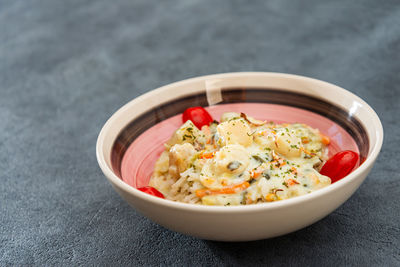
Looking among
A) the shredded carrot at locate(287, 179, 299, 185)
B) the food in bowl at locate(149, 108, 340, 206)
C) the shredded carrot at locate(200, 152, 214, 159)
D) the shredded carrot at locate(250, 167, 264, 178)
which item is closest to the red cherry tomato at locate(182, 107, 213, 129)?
the food in bowl at locate(149, 108, 340, 206)

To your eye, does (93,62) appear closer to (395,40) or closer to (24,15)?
(24,15)

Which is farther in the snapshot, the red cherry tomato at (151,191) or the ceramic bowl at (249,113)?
the red cherry tomato at (151,191)

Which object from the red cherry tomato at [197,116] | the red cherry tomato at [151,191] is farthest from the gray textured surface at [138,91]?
the red cherry tomato at [197,116]

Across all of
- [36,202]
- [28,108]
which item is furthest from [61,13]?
[36,202]

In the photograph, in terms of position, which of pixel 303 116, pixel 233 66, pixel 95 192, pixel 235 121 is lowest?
pixel 233 66

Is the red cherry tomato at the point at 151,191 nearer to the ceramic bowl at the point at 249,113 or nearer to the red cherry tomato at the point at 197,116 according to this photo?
the ceramic bowl at the point at 249,113

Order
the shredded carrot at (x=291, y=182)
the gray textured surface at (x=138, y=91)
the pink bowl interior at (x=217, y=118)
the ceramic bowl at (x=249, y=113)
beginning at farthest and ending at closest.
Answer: the pink bowl interior at (x=217, y=118) < the gray textured surface at (x=138, y=91) < the shredded carrot at (x=291, y=182) < the ceramic bowl at (x=249, y=113)

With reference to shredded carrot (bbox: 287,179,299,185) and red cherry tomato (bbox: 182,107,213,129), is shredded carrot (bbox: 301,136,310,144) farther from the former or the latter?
red cherry tomato (bbox: 182,107,213,129)
